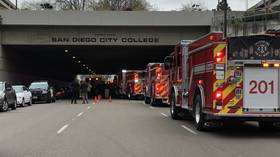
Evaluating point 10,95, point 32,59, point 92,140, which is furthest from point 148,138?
point 32,59

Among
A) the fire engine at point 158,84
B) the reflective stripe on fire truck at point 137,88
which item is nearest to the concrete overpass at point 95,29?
the reflective stripe on fire truck at point 137,88

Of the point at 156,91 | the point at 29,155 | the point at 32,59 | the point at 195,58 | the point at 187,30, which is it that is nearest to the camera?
the point at 29,155

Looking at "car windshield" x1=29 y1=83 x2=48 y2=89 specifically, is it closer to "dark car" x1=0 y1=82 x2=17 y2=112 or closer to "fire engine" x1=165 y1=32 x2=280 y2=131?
"dark car" x1=0 y1=82 x2=17 y2=112

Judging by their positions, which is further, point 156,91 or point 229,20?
point 229,20

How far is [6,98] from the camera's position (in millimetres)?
27594

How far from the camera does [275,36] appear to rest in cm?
1430

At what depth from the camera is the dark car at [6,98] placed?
27031 mm

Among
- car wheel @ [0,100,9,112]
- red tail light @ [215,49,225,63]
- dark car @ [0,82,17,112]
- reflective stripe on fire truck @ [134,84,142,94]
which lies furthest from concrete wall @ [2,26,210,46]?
red tail light @ [215,49,225,63]

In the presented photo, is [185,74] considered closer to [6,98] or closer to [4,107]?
[4,107]

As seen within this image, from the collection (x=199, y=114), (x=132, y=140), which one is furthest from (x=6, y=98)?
(x=132, y=140)

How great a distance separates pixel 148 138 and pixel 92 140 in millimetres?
1518

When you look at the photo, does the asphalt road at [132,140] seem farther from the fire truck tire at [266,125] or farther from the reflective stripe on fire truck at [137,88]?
the reflective stripe on fire truck at [137,88]

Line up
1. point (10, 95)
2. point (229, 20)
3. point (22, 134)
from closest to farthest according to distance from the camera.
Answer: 1. point (22, 134)
2. point (10, 95)
3. point (229, 20)

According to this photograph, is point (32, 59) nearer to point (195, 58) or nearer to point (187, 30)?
point (187, 30)
